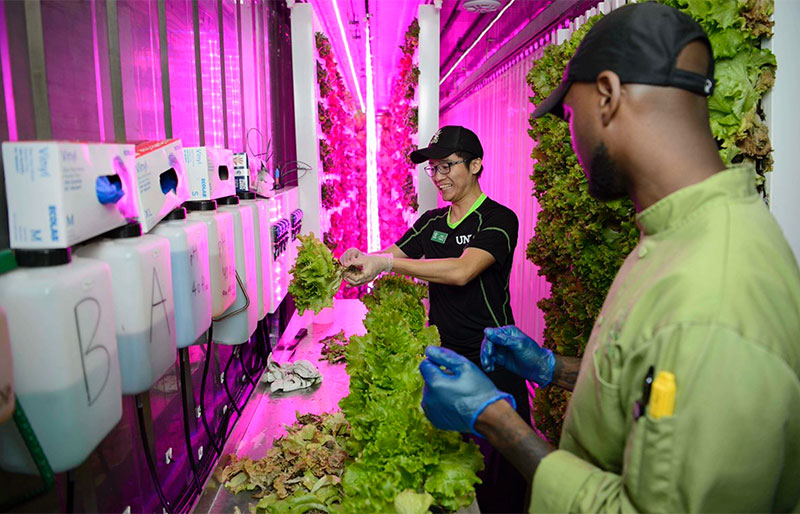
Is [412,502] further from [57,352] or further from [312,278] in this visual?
[312,278]

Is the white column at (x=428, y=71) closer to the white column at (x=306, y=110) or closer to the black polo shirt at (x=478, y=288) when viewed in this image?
the white column at (x=306, y=110)

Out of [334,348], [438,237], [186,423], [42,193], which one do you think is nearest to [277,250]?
[334,348]

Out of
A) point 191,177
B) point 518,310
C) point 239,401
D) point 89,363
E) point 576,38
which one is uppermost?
point 576,38

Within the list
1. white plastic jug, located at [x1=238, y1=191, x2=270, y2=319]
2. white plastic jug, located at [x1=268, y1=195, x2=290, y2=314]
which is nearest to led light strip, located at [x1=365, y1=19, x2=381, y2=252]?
white plastic jug, located at [x1=268, y1=195, x2=290, y2=314]

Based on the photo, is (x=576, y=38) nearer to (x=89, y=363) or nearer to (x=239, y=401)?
(x=239, y=401)

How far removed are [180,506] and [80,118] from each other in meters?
1.27

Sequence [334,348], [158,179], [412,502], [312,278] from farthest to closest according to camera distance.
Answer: [334,348]
[312,278]
[412,502]
[158,179]

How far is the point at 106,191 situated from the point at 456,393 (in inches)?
36.9

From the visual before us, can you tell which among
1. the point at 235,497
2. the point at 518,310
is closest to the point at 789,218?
the point at 235,497

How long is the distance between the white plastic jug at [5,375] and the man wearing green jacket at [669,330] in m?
0.92

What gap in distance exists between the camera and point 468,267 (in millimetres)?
Answer: 2756

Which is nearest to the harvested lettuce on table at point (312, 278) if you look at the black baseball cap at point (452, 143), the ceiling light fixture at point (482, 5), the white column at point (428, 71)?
the black baseball cap at point (452, 143)

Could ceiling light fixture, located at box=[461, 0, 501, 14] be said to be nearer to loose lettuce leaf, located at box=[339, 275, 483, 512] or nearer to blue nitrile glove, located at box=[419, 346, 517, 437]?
loose lettuce leaf, located at box=[339, 275, 483, 512]

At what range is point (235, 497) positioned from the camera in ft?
6.16
